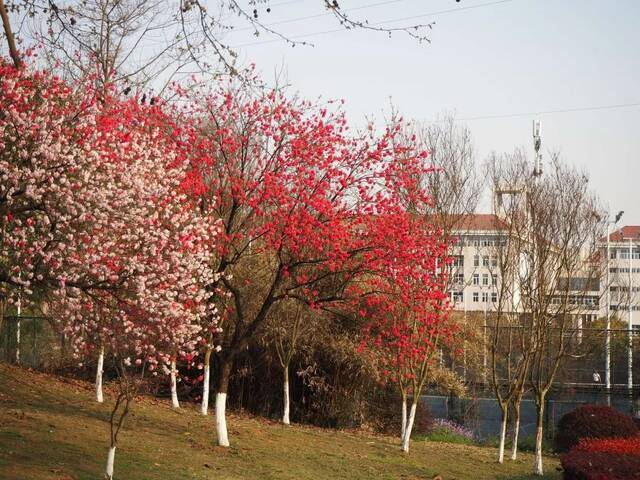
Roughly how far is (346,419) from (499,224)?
268 inches

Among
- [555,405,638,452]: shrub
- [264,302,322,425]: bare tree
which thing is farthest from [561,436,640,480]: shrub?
[264,302,322,425]: bare tree

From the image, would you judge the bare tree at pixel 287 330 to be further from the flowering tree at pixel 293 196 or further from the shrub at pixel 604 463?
the shrub at pixel 604 463

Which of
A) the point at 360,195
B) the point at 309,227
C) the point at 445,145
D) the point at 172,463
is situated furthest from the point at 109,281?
the point at 445,145

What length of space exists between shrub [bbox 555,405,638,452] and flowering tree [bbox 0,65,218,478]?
32.3 ft

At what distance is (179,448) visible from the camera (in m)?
13.7

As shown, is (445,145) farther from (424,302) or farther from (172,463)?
(172,463)

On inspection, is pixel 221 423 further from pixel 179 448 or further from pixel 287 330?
pixel 287 330

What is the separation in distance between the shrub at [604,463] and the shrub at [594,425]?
5.31 m

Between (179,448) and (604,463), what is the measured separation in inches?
252

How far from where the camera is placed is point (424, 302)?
674 inches

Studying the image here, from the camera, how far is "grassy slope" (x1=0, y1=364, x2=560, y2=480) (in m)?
11.4

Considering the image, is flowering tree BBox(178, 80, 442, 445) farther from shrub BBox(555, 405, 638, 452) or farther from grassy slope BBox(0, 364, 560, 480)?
shrub BBox(555, 405, 638, 452)

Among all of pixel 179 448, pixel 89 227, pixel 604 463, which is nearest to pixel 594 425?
pixel 604 463

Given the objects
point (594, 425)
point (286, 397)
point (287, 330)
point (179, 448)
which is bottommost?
point (179, 448)
